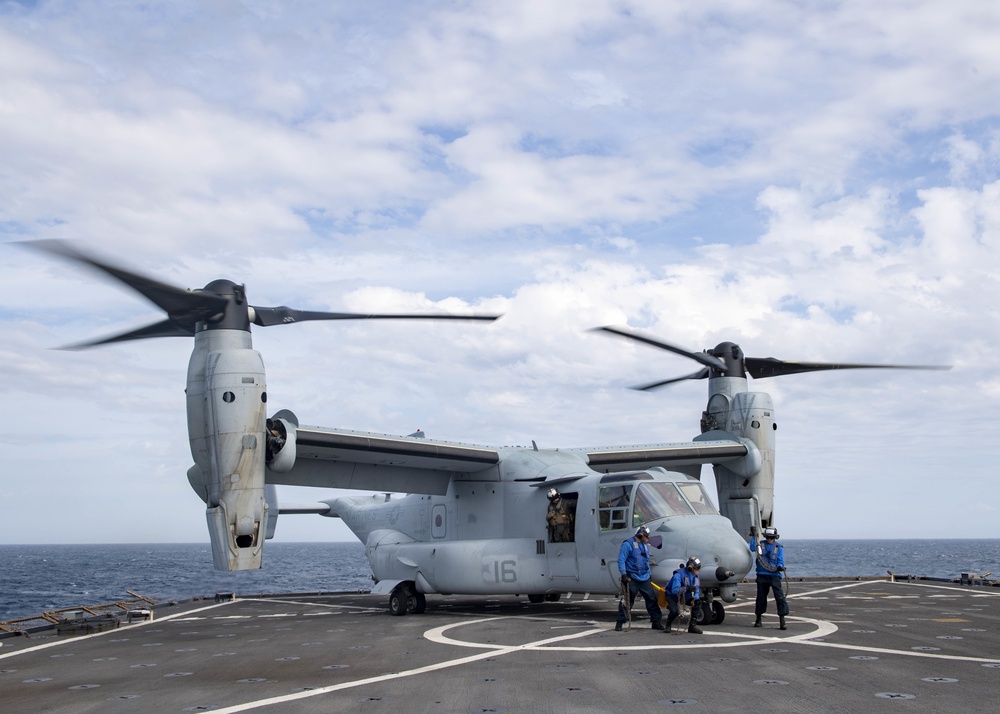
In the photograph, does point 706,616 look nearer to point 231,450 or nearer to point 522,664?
point 522,664

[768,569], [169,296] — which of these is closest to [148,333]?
[169,296]

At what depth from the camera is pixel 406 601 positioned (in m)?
19.7

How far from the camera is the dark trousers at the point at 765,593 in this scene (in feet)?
45.5

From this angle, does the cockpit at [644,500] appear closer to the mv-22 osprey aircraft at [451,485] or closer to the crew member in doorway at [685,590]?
the mv-22 osprey aircraft at [451,485]

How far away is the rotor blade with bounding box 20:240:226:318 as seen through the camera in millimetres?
15789

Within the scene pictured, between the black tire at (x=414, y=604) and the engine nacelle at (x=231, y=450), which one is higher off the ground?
the engine nacelle at (x=231, y=450)

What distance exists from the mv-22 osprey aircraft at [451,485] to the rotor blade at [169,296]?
3 cm

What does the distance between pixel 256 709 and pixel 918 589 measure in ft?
72.1

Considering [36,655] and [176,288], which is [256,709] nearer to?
[36,655]

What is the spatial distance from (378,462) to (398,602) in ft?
10.5

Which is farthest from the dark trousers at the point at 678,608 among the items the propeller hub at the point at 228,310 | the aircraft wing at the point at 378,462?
the propeller hub at the point at 228,310

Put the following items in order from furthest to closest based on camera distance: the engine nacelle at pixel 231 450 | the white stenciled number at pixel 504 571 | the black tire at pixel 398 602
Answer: the black tire at pixel 398 602
the white stenciled number at pixel 504 571
the engine nacelle at pixel 231 450

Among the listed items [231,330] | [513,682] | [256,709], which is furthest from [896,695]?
[231,330]

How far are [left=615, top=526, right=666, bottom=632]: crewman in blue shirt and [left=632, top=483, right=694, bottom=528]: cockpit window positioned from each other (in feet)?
4.56
